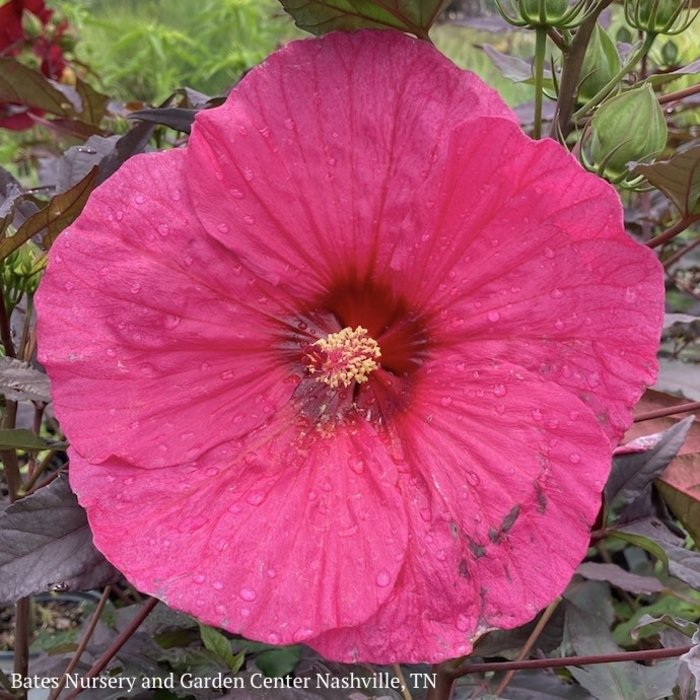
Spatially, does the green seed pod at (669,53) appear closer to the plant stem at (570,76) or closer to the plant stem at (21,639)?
the plant stem at (570,76)

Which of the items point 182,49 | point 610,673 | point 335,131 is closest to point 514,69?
point 335,131

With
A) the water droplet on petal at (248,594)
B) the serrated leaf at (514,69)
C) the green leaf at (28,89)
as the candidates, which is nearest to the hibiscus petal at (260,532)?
the water droplet on petal at (248,594)

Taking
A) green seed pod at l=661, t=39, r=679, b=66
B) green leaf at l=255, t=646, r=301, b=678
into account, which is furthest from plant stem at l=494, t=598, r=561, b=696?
green seed pod at l=661, t=39, r=679, b=66

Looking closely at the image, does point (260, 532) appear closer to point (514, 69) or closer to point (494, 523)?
point (494, 523)

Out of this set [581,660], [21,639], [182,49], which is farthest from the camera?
[182,49]

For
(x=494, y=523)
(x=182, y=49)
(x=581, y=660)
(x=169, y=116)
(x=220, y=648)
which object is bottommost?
(x=182, y=49)

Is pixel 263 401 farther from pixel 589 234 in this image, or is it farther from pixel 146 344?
pixel 589 234

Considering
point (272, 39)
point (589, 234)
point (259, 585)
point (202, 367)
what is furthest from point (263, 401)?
point (272, 39)
